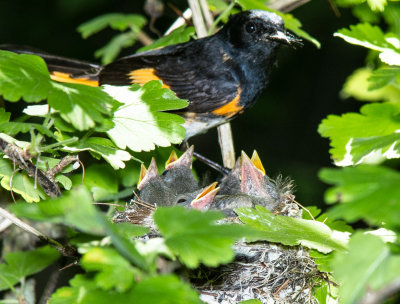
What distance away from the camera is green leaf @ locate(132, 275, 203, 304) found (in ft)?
3.08

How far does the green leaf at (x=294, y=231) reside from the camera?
1528mm

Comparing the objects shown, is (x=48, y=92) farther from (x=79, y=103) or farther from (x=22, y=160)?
(x=22, y=160)

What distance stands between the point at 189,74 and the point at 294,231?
1539 millimetres

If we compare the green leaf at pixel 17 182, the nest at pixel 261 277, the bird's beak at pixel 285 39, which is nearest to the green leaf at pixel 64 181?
the green leaf at pixel 17 182

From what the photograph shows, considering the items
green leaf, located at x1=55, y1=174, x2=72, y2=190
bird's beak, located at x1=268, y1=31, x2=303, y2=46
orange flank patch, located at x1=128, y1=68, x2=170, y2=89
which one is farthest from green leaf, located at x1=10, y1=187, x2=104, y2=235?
bird's beak, located at x1=268, y1=31, x2=303, y2=46

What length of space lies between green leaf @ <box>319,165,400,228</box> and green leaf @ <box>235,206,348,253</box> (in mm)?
524

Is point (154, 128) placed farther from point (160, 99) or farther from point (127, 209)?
point (127, 209)

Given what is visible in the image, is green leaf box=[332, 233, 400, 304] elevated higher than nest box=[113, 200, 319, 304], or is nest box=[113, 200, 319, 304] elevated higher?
green leaf box=[332, 233, 400, 304]

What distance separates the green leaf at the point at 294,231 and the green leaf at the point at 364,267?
54 centimetres

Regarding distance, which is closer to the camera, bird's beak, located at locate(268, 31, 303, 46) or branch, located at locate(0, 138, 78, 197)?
branch, located at locate(0, 138, 78, 197)

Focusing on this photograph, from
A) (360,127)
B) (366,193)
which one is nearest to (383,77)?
(360,127)

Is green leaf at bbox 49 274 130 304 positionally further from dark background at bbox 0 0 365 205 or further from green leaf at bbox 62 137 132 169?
dark background at bbox 0 0 365 205

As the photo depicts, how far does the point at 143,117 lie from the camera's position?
1.70 metres

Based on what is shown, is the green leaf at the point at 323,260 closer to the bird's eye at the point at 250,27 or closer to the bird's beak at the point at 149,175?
the bird's beak at the point at 149,175
